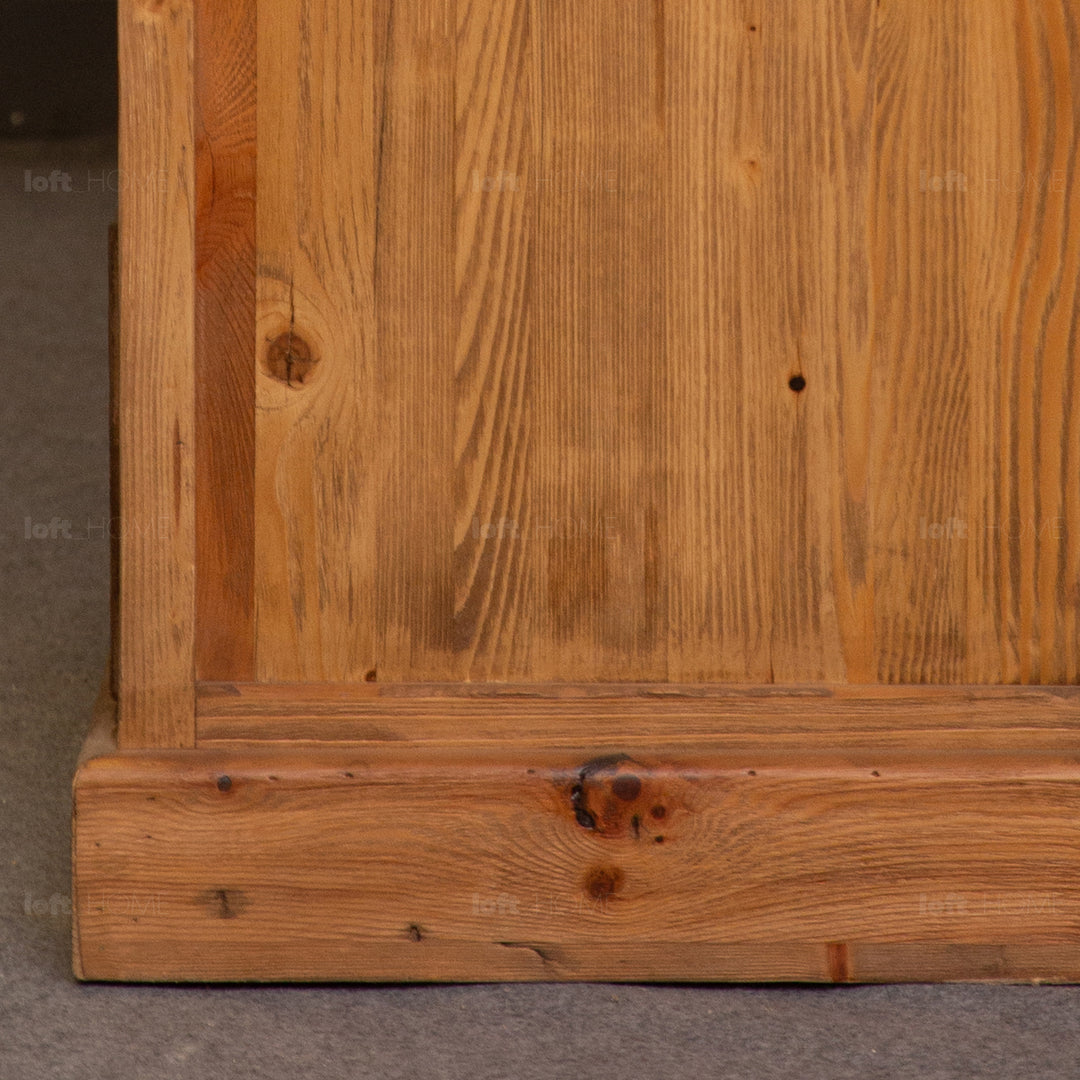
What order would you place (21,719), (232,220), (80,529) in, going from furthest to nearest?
(80,529) → (21,719) → (232,220)

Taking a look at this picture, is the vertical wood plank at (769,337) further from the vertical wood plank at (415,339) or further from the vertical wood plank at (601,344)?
the vertical wood plank at (415,339)

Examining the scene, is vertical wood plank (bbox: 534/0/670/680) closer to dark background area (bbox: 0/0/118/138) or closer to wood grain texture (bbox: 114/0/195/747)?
wood grain texture (bbox: 114/0/195/747)

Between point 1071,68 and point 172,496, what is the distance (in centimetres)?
57

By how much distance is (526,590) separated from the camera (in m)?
0.82

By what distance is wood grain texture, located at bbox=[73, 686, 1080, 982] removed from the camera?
757mm

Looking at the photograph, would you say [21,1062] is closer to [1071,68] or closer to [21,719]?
[21,719]

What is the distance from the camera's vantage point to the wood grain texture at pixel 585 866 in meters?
0.76

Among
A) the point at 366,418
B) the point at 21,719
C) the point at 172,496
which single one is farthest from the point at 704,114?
the point at 21,719

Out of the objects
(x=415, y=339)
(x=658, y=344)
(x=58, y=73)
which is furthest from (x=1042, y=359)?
(x=58, y=73)

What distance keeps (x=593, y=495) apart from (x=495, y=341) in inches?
4.2

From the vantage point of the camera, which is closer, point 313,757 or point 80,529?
point 313,757

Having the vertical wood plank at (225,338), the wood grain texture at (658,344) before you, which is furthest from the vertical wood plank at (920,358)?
the vertical wood plank at (225,338)

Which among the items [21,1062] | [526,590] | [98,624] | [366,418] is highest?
[366,418]

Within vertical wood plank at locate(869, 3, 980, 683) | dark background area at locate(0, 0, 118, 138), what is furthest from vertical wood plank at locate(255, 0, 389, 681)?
dark background area at locate(0, 0, 118, 138)
